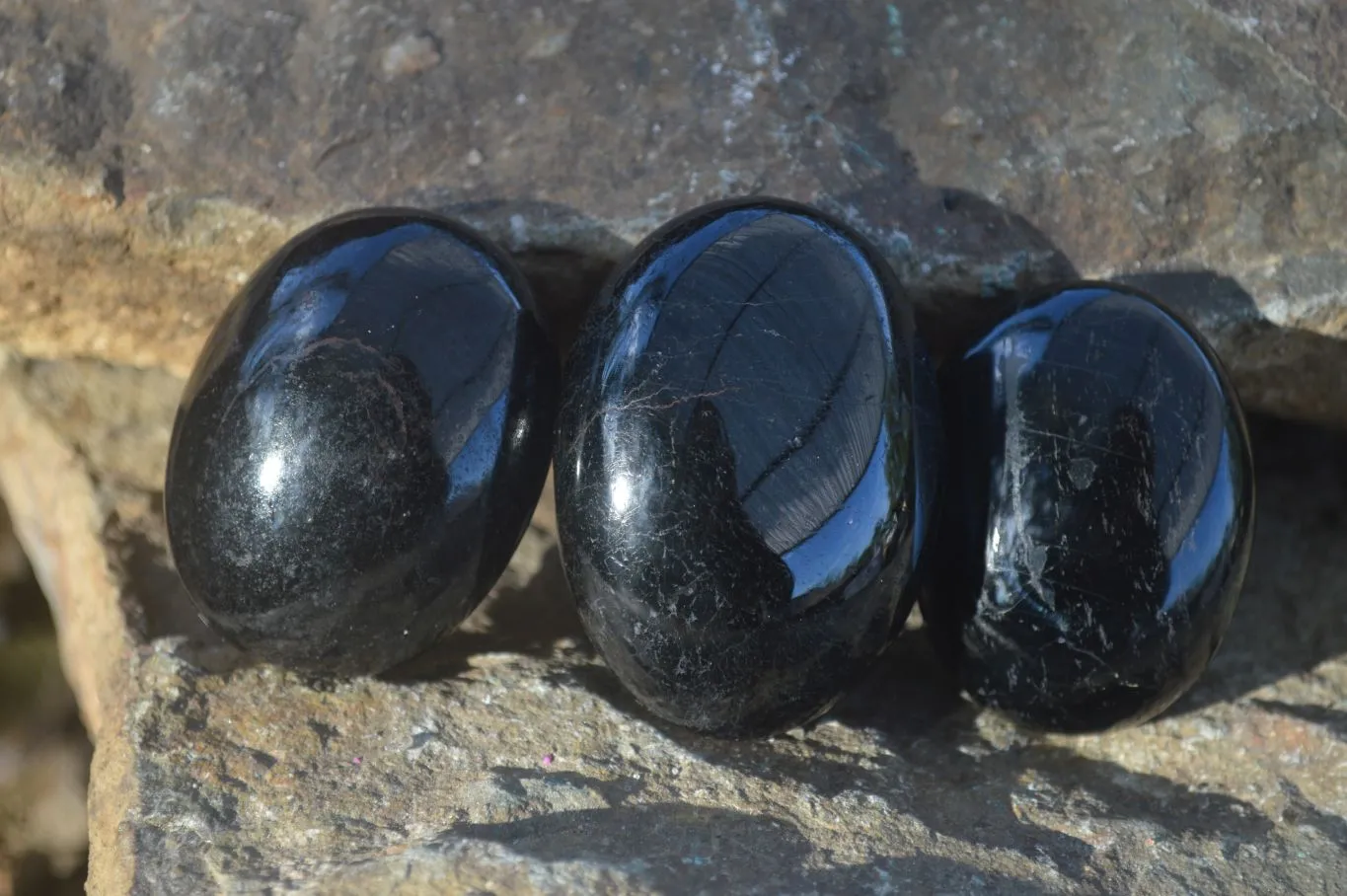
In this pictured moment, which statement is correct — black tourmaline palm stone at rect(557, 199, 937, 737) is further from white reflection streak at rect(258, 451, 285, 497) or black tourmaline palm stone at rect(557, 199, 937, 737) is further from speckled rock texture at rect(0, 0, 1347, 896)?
white reflection streak at rect(258, 451, 285, 497)

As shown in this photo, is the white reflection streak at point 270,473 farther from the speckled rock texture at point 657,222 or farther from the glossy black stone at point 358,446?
the speckled rock texture at point 657,222

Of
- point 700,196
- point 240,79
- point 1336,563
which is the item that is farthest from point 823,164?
point 1336,563

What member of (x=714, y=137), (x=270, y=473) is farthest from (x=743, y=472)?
(x=714, y=137)

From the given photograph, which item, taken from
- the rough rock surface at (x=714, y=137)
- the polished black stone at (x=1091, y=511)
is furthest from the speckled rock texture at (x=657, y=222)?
the polished black stone at (x=1091, y=511)

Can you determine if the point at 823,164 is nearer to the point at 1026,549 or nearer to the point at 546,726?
the point at 1026,549

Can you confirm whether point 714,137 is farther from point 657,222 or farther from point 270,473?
point 270,473
